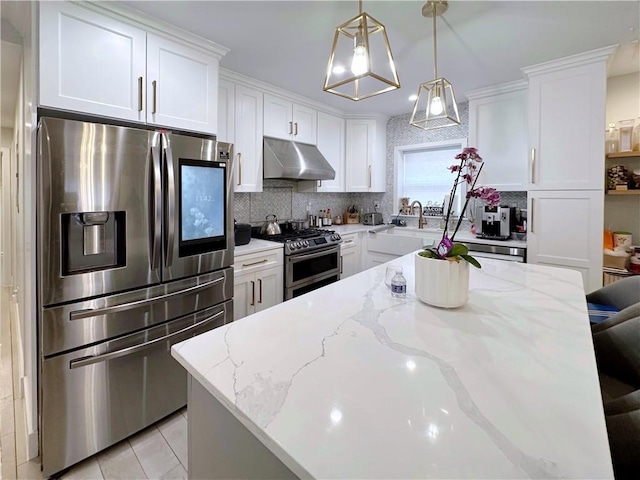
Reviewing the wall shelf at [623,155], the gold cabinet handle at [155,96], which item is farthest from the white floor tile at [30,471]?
the wall shelf at [623,155]

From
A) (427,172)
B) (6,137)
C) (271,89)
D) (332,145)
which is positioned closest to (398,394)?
(271,89)

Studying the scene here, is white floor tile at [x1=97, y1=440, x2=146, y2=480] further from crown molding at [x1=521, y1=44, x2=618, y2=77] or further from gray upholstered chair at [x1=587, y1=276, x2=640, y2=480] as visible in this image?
crown molding at [x1=521, y1=44, x2=618, y2=77]

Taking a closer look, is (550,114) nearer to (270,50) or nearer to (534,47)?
(534,47)

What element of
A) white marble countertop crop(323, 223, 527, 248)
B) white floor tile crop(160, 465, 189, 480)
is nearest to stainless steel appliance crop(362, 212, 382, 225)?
white marble countertop crop(323, 223, 527, 248)

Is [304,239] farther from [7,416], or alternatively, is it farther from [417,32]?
[7,416]

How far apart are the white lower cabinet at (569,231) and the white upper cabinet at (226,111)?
2.76 metres

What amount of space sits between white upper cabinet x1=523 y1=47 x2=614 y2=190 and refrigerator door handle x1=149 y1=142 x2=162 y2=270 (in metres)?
2.95

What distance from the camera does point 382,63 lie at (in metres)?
2.58

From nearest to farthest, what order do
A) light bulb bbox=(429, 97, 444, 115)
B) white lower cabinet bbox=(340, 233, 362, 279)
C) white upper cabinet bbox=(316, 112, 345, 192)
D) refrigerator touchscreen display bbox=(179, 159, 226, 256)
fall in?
light bulb bbox=(429, 97, 444, 115) < refrigerator touchscreen display bbox=(179, 159, 226, 256) < white lower cabinet bbox=(340, 233, 362, 279) < white upper cabinet bbox=(316, 112, 345, 192)

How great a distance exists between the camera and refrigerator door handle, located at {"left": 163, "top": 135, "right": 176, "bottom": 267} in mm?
1786

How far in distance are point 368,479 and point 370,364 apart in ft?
1.09

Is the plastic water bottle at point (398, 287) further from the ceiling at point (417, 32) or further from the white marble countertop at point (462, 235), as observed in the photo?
the white marble countertop at point (462, 235)

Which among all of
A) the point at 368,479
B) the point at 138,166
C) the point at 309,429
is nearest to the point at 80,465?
the point at 138,166

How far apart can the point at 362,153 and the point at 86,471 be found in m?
3.92
